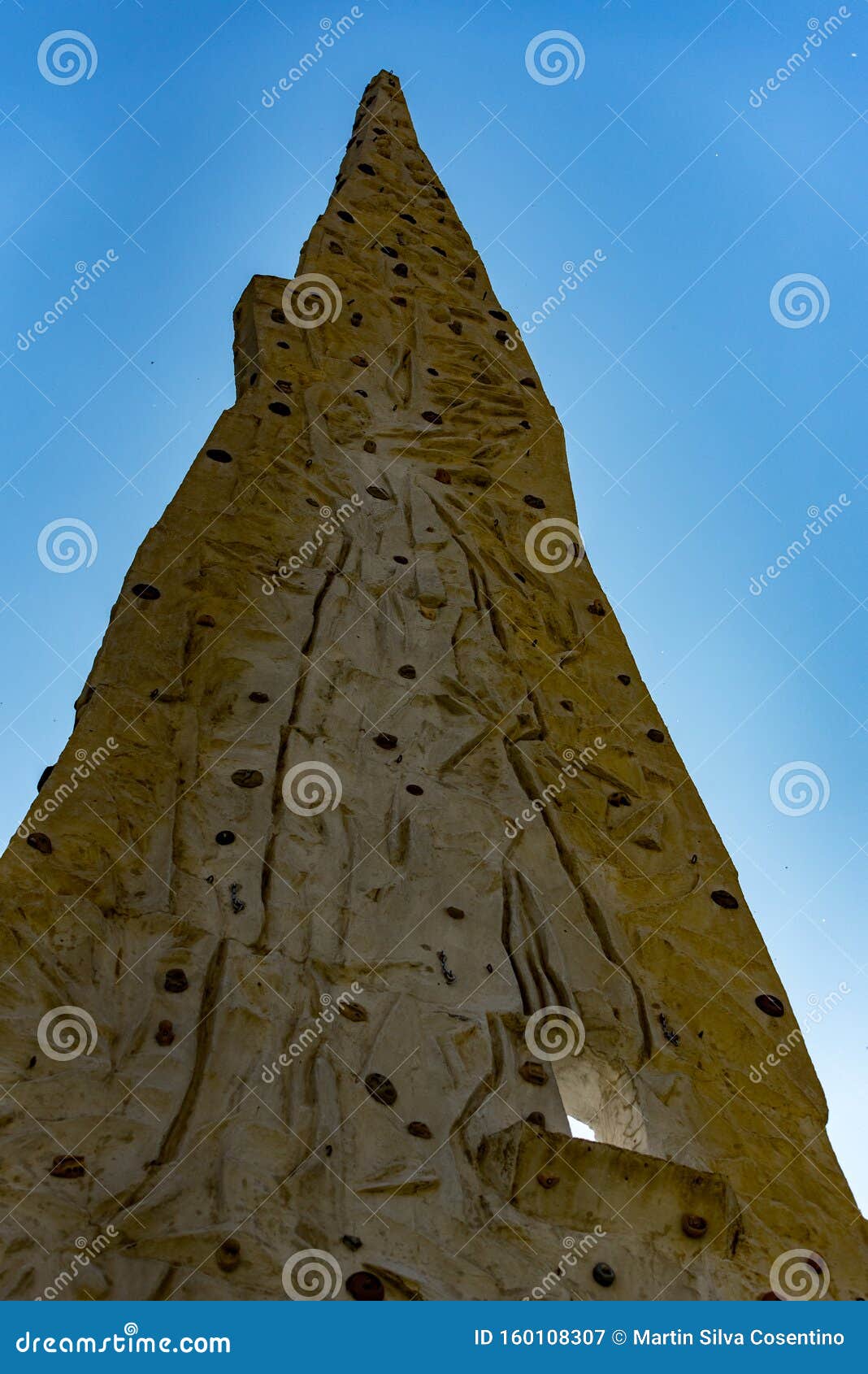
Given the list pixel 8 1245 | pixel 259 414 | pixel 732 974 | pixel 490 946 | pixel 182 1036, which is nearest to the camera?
Result: pixel 8 1245

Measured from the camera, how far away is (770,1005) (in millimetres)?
7199

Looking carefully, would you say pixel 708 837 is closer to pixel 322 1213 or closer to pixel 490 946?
pixel 490 946

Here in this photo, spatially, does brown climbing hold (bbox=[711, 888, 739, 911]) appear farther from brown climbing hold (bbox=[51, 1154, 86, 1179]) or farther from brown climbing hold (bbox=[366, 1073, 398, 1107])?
brown climbing hold (bbox=[51, 1154, 86, 1179])

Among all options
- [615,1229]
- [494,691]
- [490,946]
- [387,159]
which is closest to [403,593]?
[494,691]

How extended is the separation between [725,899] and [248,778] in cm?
243

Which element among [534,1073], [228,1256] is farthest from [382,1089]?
[228,1256]

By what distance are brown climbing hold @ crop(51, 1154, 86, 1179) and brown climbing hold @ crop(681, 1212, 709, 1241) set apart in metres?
2.21

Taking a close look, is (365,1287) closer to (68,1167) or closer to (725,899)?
(68,1167)

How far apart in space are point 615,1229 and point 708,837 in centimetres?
282

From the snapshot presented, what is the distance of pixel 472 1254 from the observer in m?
5.36

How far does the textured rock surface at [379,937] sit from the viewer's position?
546 centimetres

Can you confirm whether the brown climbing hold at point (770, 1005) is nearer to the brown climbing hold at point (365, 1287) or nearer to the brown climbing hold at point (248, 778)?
the brown climbing hold at point (248, 778)

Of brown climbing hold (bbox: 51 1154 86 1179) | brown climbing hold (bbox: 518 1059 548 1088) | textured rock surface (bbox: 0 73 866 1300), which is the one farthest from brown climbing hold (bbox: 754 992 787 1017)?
brown climbing hold (bbox: 51 1154 86 1179)

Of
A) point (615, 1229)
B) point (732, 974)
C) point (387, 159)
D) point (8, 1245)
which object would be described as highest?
point (387, 159)
